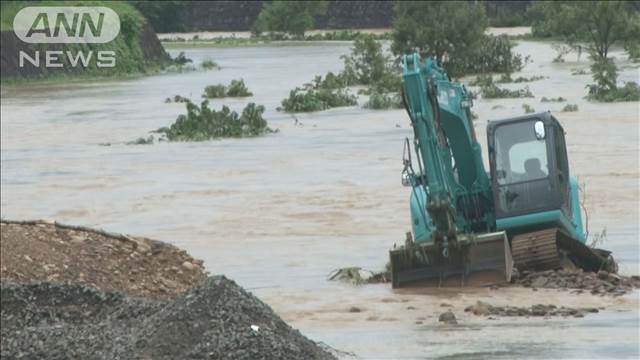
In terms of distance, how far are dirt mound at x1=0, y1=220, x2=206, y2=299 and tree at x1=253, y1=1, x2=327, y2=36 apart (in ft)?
305

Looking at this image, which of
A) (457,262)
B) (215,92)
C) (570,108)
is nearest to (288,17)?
(215,92)

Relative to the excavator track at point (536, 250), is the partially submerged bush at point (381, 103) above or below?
below

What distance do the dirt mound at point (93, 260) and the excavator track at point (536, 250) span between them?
11.4 ft

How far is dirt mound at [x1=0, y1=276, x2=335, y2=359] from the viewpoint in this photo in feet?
37.0

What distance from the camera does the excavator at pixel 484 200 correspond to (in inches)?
700

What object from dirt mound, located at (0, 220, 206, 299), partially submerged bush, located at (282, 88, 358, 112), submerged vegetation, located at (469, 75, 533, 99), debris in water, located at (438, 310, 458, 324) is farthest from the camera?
submerged vegetation, located at (469, 75, 533, 99)

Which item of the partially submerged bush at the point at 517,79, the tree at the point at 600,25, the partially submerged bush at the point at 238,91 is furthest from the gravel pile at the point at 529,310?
the tree at the point at 600,25

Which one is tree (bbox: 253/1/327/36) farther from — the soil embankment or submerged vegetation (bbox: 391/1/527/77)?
the soil embankment

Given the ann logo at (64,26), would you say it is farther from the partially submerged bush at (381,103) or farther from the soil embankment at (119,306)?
the soil embankment at (119,306)

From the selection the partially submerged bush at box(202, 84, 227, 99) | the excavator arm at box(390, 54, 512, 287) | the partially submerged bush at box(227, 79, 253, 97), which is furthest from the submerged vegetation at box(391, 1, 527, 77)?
the excavator arm at box(390, 54, 512, 287)

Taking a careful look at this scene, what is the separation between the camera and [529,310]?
1666cm

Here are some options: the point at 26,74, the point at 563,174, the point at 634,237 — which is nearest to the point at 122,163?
the point at 634,237

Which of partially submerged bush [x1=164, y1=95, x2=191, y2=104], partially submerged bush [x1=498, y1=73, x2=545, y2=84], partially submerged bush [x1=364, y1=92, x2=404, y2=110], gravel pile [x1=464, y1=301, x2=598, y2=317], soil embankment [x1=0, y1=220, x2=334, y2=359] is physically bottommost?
partially submerged bush [x1=164, y1=95, x2=191, y2=104]

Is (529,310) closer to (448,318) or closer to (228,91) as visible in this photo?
(448,318)
